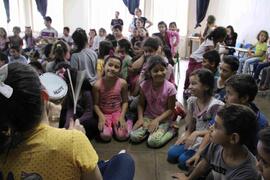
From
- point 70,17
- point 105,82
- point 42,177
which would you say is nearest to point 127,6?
point 70,17

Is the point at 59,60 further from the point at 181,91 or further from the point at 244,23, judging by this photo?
the point at 244,23

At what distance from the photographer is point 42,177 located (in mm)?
878

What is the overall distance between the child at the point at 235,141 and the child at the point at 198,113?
0.55 m

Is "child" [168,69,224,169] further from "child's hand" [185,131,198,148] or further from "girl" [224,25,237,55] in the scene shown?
"girl" [224,25,237,55]

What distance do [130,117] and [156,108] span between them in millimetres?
304

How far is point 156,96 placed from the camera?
2.65m

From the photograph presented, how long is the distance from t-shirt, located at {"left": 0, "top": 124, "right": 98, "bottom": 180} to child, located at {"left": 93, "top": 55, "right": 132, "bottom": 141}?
173 centimetres

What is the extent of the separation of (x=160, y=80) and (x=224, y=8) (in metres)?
5.86

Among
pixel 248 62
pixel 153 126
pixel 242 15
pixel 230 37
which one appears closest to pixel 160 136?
pixel 153 126

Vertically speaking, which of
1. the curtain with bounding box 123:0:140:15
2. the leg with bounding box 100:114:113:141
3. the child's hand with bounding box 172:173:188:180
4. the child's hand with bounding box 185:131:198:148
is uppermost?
the curtain with bounding box 123:0:140:15

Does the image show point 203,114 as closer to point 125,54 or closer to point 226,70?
point 226,70

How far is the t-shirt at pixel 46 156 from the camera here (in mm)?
867

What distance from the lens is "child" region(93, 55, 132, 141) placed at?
265 cm

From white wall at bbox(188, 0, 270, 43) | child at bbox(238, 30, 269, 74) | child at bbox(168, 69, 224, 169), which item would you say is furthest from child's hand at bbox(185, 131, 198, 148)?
white wall at bbox(188, 0, 270, 43)
